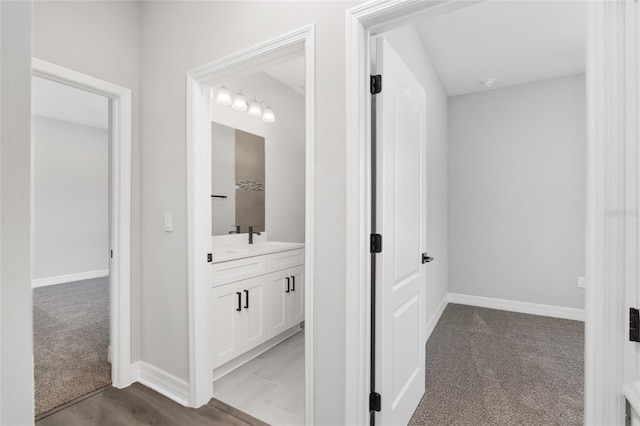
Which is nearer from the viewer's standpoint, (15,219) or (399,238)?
(15,219)

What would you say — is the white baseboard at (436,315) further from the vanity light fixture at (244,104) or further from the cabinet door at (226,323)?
the vanity light fixture at (244,104)

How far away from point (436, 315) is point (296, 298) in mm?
1673

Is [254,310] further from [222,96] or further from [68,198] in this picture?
[68,198]

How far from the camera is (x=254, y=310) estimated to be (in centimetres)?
257

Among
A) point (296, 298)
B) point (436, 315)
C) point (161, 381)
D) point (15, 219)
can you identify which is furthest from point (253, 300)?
point (15, 219)

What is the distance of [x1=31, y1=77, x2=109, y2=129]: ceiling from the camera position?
13.3ft

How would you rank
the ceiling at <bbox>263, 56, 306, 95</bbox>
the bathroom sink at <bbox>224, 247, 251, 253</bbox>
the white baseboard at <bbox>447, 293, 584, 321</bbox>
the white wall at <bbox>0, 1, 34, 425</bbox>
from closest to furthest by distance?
the white wall at <bbox>0, 1, 34, 425</bbox> → the bathroom sink at <bbox>224, 247, 251, 253</bbox> → the ceiling at <bbox>263, 56, 306, 95</bbox> → the white baseboard at <bbox>447, 293, 584, 321</bbox>

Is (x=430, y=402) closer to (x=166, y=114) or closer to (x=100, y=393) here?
(x=100, y=393)

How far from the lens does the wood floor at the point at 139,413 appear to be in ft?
6.03

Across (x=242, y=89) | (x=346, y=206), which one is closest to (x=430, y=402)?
(x=346, y=206)

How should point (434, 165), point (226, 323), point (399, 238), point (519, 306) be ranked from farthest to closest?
point (519, 306) < point (434, 165) < point (226, 323) < point (399, 238)

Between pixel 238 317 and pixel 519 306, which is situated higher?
pixel 238 317

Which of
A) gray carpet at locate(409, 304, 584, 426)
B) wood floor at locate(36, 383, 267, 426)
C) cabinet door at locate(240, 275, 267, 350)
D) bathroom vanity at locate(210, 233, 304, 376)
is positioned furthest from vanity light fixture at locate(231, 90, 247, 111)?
gray carpet at locate(409, 304, 584, 426)

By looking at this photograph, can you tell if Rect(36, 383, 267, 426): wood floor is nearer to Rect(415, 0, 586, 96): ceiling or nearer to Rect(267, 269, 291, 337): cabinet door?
Rect(267, 269, 291, 337): cabinet door
